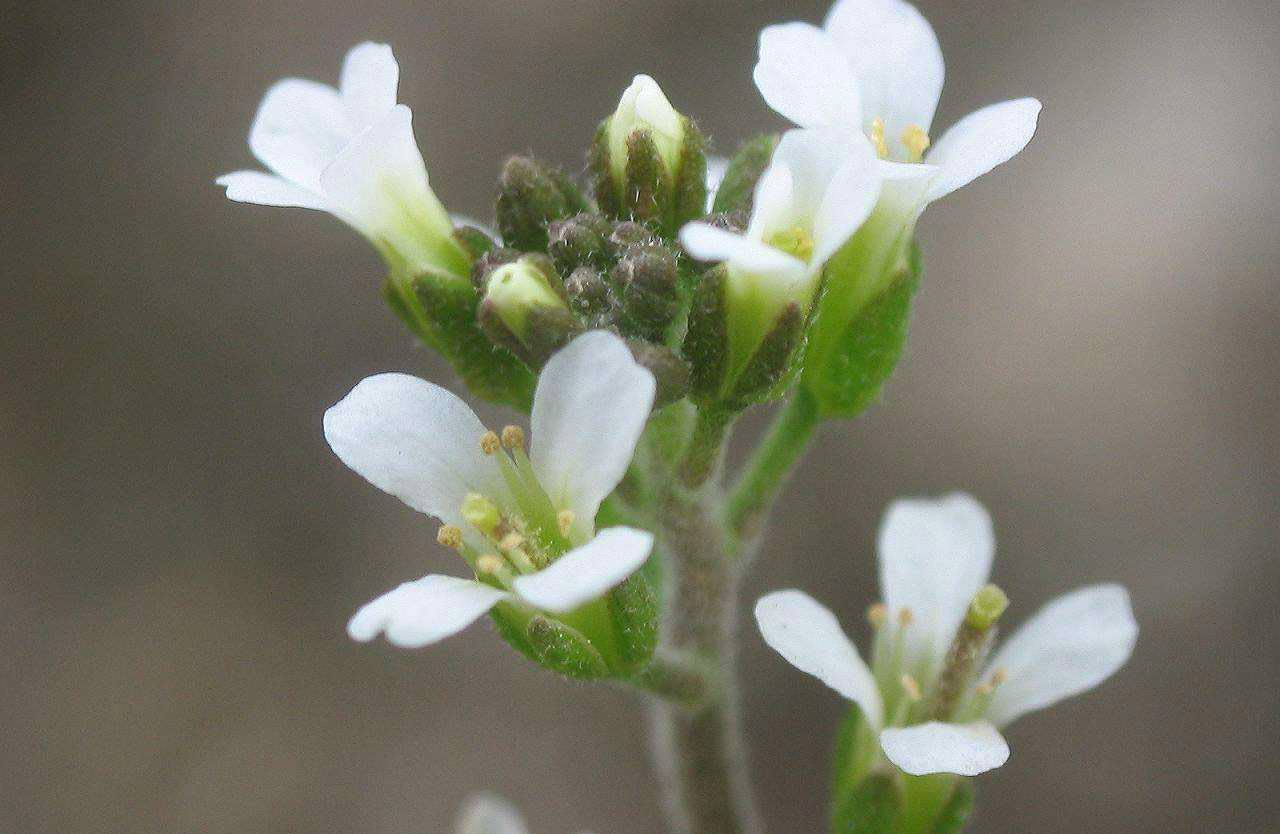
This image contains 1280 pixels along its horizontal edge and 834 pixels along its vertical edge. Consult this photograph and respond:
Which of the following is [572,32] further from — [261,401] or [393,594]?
[393,594]

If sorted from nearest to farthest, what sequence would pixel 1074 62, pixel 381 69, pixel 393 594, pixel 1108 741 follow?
pixel 393 594 → pixel 381 69 → pixel 1108 741 → pixel 1074 62

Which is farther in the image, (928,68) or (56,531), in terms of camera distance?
(56,531)

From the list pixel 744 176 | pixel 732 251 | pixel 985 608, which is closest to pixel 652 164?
pixel 744 176

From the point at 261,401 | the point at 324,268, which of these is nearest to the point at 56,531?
the point at 261,401

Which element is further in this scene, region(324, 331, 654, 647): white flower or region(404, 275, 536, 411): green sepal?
region(404, 275, 536, 411): green sepal

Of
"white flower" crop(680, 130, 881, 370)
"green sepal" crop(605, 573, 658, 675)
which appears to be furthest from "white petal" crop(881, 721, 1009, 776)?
"white flower" crop(680, 130, 881, 370)

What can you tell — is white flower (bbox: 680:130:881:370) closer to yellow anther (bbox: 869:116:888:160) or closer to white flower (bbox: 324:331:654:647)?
white flower (bbox: 324:331:654:647)
